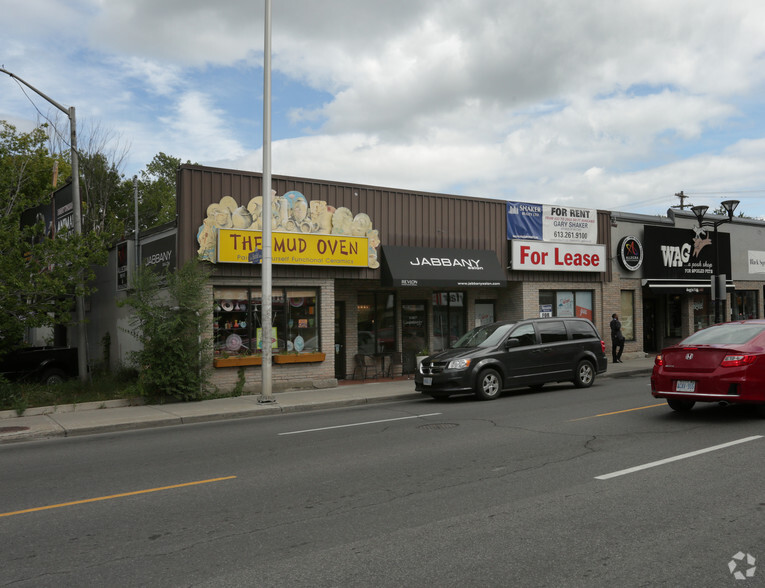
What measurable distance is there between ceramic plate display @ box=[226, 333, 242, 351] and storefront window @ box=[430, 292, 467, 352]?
7206 mm

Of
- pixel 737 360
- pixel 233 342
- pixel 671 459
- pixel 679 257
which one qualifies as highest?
pixel 679 257

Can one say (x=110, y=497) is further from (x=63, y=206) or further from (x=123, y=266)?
(x=63, y=206)

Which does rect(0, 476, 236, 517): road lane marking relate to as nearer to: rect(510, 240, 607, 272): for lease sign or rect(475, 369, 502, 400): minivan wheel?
rect(475, 369, 502, 400): minivan wheel

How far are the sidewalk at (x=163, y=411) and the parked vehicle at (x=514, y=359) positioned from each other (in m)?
1.70

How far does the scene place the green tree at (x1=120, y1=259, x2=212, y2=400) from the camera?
Result: 14.0 meters

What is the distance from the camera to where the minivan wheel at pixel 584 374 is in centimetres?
1548

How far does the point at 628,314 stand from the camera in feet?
78.7

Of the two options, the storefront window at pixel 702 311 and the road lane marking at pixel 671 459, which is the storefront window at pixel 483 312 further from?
the road lane marking at pixel 671 459

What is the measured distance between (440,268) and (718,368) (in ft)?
32.4

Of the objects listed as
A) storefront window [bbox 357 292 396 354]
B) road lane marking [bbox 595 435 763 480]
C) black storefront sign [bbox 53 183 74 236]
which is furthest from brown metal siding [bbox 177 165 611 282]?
road lane marking [bbox 595 435 763 480]

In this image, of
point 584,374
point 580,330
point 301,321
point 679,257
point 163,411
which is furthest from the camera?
point 679,257

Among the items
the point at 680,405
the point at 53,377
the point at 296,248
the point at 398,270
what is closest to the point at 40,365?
the point at 53,377

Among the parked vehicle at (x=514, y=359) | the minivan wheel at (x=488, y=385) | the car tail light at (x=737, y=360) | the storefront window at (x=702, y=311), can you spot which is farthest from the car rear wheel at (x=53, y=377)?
the storefront window at (x=702, y=311)

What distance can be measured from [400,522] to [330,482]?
64.2 inches
